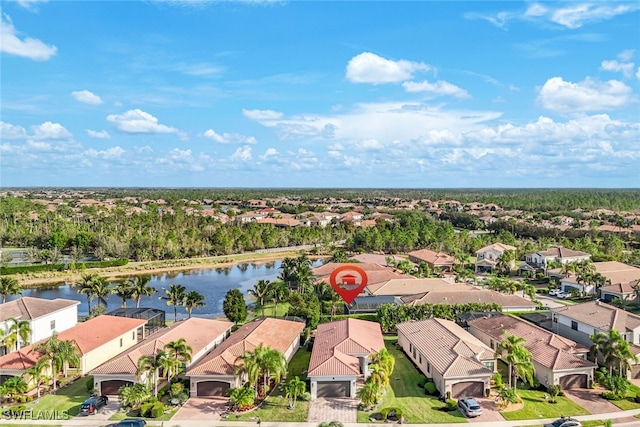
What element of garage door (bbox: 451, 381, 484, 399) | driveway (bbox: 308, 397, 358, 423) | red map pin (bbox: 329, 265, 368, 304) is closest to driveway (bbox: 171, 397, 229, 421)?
driveway (bbox: 308, 397, 358, 423)

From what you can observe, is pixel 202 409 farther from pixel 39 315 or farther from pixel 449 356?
pixel 39 315

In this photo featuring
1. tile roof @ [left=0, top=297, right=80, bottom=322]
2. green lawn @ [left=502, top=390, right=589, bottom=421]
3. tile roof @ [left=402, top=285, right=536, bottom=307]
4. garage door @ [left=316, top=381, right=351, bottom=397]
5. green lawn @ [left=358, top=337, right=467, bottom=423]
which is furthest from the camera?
tile roof @ [left=402, top=285, right=536, bottom=307]

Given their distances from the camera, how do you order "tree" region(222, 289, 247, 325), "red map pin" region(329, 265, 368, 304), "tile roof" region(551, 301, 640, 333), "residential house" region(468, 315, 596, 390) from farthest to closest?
"red map pin" region(329, 265, 368, 304) → "tree" region(222, 289, 247, 325) → "tile roof" region(551, 301, 640, 333) → "residential house" region(468, 315, 596, 390)

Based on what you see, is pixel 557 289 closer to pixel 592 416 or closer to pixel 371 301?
pixel 371 301

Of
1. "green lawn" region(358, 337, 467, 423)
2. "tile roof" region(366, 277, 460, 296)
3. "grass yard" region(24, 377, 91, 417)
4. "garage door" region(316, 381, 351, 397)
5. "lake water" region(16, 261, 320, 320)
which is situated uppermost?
"tile roof" region(366, 277, 460, 296)

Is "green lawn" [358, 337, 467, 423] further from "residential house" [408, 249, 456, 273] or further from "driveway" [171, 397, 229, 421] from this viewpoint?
"residential house" [408, 249, 456, 273]

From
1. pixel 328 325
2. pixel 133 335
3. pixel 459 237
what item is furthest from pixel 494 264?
pixel 133 335
